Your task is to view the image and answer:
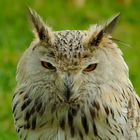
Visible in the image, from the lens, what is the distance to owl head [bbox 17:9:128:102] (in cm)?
627

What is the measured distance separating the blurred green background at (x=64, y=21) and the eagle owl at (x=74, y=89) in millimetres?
3315

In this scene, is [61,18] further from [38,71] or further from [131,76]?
[38,71]

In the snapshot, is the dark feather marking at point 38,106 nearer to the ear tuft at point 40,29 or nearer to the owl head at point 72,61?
the owl head at point 72,61

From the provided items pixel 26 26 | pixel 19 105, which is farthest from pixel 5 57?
pixel 19 105

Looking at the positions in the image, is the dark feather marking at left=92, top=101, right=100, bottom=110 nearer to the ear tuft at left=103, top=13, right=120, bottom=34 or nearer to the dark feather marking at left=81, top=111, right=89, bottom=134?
the dark feather marking at left=81, top=111, right=89, bottom=134

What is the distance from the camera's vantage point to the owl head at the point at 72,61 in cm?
627

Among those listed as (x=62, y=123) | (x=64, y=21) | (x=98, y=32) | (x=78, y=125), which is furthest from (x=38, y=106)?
(x=64, y=21)

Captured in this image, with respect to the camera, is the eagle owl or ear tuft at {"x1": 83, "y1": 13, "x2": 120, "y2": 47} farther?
ear tuft at {"x1": 83, "y1": 13, "x2": 120, "y2": 47}

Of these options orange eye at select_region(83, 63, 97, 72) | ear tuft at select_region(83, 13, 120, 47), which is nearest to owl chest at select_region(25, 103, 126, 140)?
orange eye at select_region(83, 63, 97, 72)

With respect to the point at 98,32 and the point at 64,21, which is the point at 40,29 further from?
the point at 64,21

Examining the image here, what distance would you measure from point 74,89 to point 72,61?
208mm

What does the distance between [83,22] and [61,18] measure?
325mm

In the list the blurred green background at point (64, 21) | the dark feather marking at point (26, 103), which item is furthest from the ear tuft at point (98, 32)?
the blurred green background at point (64, 21)

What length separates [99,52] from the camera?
21.3 ft
